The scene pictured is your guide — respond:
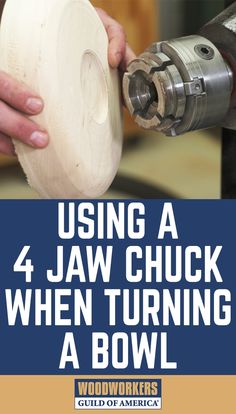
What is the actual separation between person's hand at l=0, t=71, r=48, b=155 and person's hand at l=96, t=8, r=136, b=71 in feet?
0.54

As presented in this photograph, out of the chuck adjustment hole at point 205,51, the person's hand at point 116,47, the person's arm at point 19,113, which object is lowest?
the person's arm at point 19,113

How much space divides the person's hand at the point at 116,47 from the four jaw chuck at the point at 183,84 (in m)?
0.17

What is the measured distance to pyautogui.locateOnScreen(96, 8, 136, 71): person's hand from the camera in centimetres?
78

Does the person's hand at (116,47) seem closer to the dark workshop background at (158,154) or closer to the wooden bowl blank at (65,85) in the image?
the wooden bowl blank at (65,85)

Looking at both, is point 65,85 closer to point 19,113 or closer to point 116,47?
point 19,113

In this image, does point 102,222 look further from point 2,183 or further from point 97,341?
point 2,183

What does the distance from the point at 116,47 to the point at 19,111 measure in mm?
194

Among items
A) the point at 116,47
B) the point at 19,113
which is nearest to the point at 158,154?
the point at 116,47

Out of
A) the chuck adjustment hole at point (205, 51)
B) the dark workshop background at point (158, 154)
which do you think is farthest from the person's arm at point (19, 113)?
the dark workshop background at point (158, 154)

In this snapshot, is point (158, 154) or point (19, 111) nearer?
point (19, 111)

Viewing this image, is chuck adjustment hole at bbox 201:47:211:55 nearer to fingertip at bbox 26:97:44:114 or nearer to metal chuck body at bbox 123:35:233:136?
metal chuck body at bbox 123:35:233:136

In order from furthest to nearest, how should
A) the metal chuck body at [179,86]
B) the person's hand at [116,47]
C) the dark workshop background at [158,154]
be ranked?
the dark workshop background at [158,154]
the person's hand at [116,47]
the metal chuck body at [179,86]

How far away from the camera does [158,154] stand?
2062 mm

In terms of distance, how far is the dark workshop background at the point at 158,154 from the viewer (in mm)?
1737
